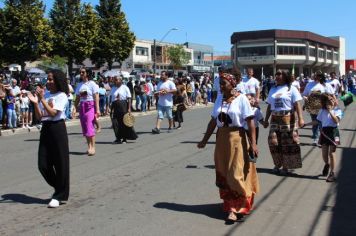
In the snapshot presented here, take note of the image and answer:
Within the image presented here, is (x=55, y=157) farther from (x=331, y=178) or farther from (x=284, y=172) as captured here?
(x=331, y=178)

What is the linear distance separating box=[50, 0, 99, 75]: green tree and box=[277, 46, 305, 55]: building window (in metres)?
61.4

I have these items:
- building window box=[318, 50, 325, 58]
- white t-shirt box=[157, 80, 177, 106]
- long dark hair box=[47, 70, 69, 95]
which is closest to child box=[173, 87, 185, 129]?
white t-shirt box=[157, 80, 177, 106]

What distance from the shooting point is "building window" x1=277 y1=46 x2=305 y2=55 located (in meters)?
105

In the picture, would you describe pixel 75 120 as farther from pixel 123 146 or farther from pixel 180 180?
pixel 180 180

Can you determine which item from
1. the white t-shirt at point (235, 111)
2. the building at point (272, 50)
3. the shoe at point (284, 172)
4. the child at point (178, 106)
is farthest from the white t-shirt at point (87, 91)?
the building at point (272, 50)

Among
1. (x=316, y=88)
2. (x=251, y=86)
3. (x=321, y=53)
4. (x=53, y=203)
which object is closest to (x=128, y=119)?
(x=251, y=86)

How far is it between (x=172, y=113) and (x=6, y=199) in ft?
34.7

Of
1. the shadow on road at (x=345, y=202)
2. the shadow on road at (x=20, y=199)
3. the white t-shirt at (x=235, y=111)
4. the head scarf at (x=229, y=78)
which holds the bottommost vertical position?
the shadow on road at (x=345, y=202)

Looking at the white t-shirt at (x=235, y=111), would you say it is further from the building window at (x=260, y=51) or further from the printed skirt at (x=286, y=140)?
the building window at (x=260, y=51)

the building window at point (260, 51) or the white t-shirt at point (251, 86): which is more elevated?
the building window at point (260, 51)

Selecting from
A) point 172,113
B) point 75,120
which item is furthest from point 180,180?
point 75,120

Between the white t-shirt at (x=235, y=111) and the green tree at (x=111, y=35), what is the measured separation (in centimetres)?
4777

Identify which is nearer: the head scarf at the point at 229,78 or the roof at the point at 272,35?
the head scarf at the point at 229,78

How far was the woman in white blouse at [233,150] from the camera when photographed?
234 inches
